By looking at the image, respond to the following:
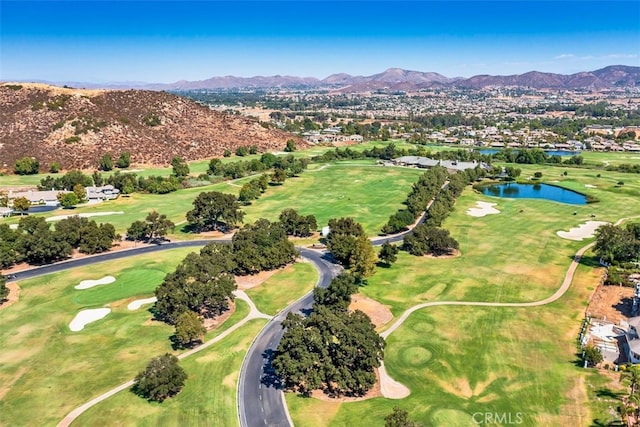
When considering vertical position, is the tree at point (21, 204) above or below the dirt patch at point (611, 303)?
above

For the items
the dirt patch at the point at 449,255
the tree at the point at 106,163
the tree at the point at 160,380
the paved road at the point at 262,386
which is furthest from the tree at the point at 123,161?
the tree at the point at 160,380

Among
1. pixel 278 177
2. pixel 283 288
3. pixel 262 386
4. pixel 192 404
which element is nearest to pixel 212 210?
pixel 283 288

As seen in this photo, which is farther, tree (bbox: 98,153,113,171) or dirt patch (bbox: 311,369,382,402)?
tree (bbox: 98,153,113,171)

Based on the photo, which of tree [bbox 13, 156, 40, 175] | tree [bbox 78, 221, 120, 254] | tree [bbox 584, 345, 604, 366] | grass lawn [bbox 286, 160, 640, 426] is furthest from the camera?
tree [bbox 13, 156, 40, 175]

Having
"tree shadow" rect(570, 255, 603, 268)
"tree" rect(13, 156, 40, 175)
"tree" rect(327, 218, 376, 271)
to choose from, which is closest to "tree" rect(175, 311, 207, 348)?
"tree" rect(327, 218, 376, 271)

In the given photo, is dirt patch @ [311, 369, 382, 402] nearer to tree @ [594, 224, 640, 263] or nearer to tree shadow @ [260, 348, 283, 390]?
tree shadow @ [260, 348, 283, 390]

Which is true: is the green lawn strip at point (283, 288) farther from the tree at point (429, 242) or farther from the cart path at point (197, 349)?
the tree at point (429, 242)

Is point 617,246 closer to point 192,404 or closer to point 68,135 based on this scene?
point 192,404
